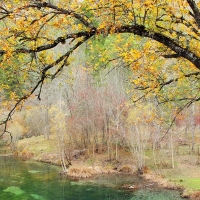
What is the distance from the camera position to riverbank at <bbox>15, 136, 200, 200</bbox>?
1922cm

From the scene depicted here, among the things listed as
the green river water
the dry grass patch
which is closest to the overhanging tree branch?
the green river water

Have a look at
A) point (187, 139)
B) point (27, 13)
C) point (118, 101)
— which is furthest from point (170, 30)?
point (187, 139)

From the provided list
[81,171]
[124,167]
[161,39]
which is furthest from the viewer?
[124,167]

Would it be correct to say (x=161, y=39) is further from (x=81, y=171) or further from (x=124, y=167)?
(x=124, y=167)

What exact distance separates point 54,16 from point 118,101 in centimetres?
2236

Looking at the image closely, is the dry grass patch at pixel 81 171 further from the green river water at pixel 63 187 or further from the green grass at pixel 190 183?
the green grass at pixel 190 183

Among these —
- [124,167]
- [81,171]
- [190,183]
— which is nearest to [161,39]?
[190,183]

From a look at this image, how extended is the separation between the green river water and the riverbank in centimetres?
94

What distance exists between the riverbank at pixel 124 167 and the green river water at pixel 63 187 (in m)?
0.94

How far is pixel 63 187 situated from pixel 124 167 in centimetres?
628

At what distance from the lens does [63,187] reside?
20266mm

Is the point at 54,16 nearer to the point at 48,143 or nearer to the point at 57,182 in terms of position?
the point at 57,182

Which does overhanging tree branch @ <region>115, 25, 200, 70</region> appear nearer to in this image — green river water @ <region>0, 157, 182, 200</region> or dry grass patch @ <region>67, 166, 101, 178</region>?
green river water @ <region>0, 157, 182, 200</region>

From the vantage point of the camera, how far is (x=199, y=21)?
19.7 ft
